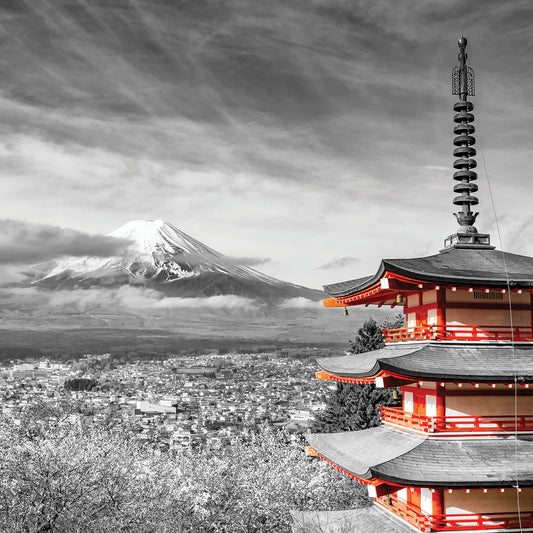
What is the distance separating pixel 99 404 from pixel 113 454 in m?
77.2

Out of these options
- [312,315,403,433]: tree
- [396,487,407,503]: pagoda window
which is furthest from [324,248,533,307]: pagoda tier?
[312,315,403,433]: tree

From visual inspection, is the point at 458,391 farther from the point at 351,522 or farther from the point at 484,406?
the point at 351,522

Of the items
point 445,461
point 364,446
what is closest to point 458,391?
point 445,461

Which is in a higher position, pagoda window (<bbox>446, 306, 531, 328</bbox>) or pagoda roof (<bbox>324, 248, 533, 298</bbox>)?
pagoda roof (<bbox>324, 248, 533, 298</bbox>)

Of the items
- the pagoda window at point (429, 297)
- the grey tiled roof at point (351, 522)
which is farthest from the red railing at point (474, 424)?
the pagoda window at point (429, 297)

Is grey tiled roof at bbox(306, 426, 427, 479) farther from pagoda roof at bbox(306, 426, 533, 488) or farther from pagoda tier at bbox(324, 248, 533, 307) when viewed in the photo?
pagoda tier at bbox(324, 248, 533, 307)

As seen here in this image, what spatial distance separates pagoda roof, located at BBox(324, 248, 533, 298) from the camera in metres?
15.0

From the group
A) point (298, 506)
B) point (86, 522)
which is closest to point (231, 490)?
point (298, 506)

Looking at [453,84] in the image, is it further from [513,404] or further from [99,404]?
[99,404]

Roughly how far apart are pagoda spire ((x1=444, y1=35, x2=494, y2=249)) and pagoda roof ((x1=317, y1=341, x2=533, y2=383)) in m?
2.92

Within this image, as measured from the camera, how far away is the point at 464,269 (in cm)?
1600

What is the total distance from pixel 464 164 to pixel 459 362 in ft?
17.7

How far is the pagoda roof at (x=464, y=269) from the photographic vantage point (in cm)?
1499

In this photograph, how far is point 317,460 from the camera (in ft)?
119
